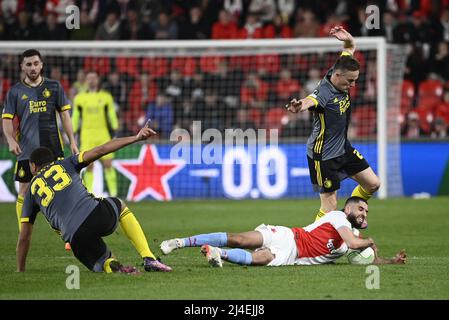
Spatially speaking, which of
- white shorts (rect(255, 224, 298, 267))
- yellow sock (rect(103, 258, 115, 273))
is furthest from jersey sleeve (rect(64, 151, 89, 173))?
white shorts (rect(255, 224, 298, 267))

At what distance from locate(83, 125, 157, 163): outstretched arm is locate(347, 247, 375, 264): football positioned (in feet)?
9.01

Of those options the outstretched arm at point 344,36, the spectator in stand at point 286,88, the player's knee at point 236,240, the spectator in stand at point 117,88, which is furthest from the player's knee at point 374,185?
the spectator in stand at point 117,88

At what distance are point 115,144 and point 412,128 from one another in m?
13.6

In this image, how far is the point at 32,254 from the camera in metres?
12.2

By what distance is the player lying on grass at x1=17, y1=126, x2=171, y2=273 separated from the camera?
9.61m

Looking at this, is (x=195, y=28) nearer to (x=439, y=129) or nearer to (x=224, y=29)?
(x=224, y=29)

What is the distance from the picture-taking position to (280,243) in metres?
10.3

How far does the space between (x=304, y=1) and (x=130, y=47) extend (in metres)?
5.66

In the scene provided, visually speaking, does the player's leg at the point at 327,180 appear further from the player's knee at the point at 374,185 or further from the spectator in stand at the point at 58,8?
the spectator in stand at the point at 58,8

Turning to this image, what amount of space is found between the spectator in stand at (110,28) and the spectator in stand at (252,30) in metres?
3.00

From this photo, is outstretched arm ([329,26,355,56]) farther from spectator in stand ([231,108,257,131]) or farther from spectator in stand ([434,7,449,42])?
spectator in stand ([434,7,449,42])

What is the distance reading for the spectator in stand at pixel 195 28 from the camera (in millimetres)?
24500

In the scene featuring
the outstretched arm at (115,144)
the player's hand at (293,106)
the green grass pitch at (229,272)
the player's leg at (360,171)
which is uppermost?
the player's hand at (293,106)
